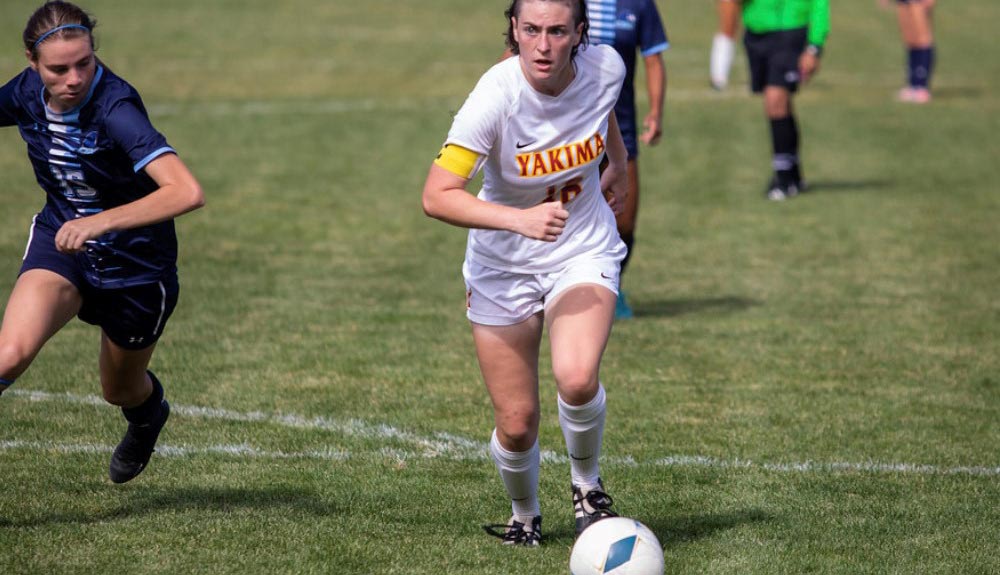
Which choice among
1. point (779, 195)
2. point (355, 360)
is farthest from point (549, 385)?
point (779, 195)

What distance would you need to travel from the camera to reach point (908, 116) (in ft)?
62.5

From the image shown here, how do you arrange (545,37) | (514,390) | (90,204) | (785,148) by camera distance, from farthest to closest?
1. (785,148)
2. (90,204)
3. (514,390)
4. (545,37)

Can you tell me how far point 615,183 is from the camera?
5.93m

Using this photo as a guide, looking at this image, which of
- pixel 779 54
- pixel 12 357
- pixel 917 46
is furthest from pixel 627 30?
pixel 917 46

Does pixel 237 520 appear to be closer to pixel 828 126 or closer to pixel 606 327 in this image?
pixel 606 327

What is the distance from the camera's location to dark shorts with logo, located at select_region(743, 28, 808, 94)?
13.9 metres

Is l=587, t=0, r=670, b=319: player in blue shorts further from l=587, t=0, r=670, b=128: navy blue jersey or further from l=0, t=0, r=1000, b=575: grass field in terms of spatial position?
l=0, t=0, r=1000, b=575: grass field

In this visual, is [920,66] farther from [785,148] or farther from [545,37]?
[545,37]

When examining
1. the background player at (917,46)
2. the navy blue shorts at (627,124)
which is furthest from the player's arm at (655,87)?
the background player at (917,46)

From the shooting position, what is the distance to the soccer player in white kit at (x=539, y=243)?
5070mm

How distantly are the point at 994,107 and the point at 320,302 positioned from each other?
13.0m

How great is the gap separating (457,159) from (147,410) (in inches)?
80.6

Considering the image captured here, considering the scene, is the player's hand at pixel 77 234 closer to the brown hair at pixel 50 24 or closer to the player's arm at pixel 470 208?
the brown hair at pixel 50 24

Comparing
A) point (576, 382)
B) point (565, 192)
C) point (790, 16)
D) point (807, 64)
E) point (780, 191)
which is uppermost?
point (565, 192)
